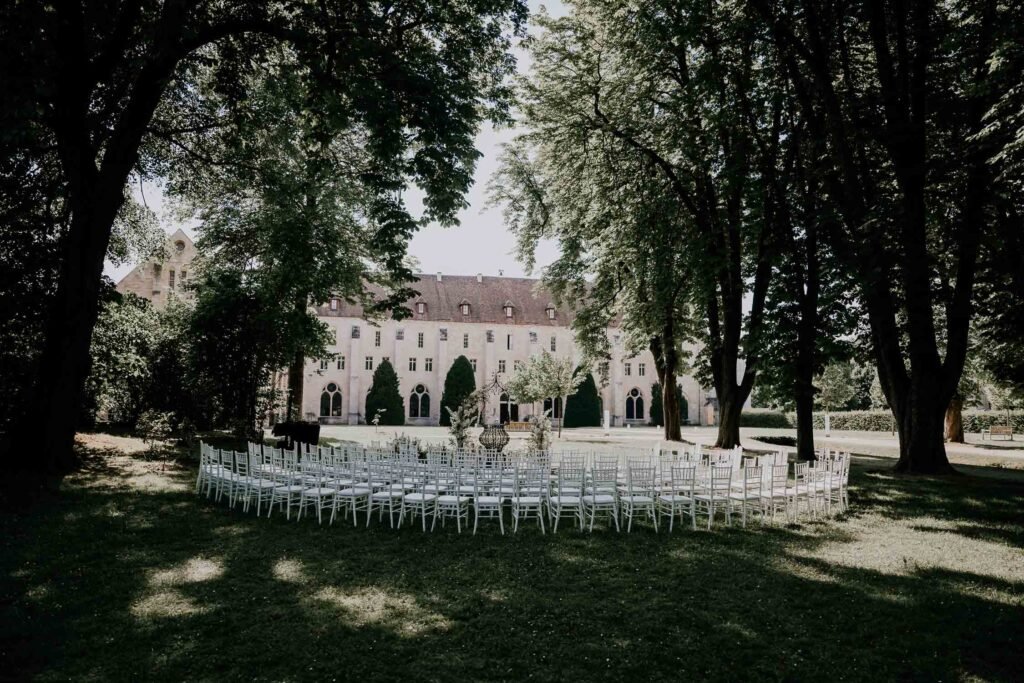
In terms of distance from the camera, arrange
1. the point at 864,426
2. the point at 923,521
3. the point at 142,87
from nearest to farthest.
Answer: the point at 923,521 < the point at 142,87 < the point at 864,426

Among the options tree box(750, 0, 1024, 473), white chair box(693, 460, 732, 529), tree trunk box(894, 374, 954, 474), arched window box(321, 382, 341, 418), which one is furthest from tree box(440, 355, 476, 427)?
white chair box(693, 460, 732, 529)

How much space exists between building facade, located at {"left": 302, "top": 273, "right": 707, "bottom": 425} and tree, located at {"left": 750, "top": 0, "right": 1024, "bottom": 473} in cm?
3622

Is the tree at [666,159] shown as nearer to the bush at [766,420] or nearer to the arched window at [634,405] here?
the bush at [766,420]

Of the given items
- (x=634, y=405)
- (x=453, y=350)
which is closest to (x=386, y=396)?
(x=453, y=350)

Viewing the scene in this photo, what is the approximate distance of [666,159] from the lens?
20.8 m

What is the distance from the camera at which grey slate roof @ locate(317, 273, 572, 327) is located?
5391 centimetres

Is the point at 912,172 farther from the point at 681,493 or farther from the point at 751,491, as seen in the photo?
the point at 681,493

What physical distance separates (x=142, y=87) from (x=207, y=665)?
1290cm

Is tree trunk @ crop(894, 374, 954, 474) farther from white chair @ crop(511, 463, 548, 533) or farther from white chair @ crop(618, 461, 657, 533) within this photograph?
white chair @ crop(511, 463, 548, 533)

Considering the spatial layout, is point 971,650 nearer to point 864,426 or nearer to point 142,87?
point 142,87

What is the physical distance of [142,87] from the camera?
1338cm

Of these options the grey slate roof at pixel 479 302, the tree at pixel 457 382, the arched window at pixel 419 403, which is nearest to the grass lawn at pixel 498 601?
the tree at pixel 457 382

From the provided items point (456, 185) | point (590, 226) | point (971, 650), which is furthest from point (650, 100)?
point (971, 650)

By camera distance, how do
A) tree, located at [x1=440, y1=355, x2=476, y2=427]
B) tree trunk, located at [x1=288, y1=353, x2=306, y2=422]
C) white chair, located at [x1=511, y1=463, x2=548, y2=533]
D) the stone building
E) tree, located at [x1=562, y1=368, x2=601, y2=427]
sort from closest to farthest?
white chair, located at [x1=511, y1=463, x2=548, y2=533] → tree trunk, located at [x1=288, y1=353, x2=306, y2=422] → the stone building → tree, located at [x1=440, y1=355, x2=476, y2=427] → tree, located at [x1=562, y1=368, x2=601, y2=427]
